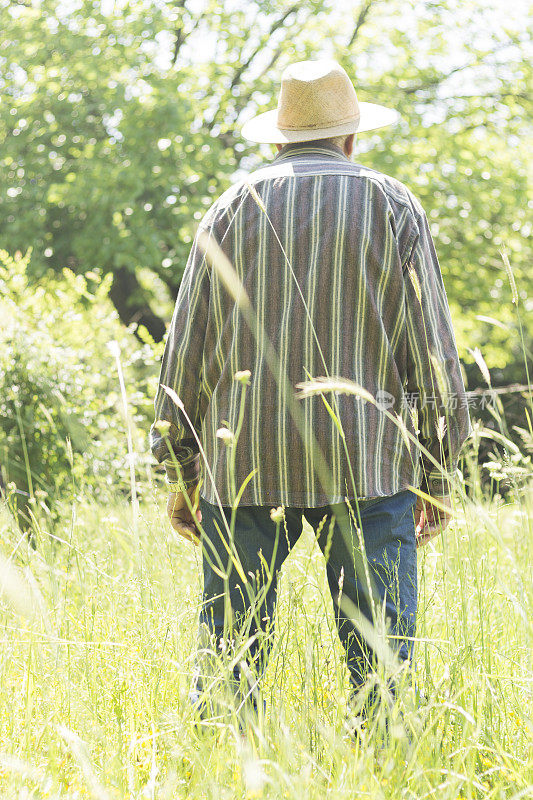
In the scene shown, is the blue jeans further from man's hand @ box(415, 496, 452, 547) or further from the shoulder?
the shoulder

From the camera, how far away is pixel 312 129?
1.92m

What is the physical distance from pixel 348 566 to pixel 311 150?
0.98 m

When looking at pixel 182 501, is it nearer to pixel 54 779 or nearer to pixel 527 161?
pixel 54 779

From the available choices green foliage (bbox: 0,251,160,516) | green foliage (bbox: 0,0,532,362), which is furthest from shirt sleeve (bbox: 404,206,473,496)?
green foliage (bbox: 0,0,532,362)

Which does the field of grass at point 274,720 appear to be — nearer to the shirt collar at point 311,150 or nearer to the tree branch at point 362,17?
the shirt collar at point 311,150

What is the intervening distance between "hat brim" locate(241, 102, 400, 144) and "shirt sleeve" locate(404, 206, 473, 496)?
28 cm

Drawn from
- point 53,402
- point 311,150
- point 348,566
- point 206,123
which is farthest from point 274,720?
point 206,123

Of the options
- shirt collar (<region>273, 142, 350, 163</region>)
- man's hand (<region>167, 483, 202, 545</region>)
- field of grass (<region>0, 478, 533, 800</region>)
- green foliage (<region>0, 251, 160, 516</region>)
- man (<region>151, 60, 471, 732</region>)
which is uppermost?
shirt collar (<region>273, 142, 350, 163</region>)

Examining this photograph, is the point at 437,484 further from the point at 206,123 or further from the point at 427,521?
the point at 206,123

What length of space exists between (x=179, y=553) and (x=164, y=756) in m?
0.98

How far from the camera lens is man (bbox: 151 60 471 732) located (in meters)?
1.73

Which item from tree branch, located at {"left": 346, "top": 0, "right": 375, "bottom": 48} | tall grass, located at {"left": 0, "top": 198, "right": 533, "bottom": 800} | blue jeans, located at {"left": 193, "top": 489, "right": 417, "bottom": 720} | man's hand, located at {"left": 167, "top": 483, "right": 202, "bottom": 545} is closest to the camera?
tall grass, located at {"left": 0, "top": 198, "right": 533, "bottom": 800}

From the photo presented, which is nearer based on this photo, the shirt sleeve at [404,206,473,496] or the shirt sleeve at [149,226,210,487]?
the shirt sleeve at [404,206,473,496]

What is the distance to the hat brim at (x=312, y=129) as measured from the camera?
191cm
